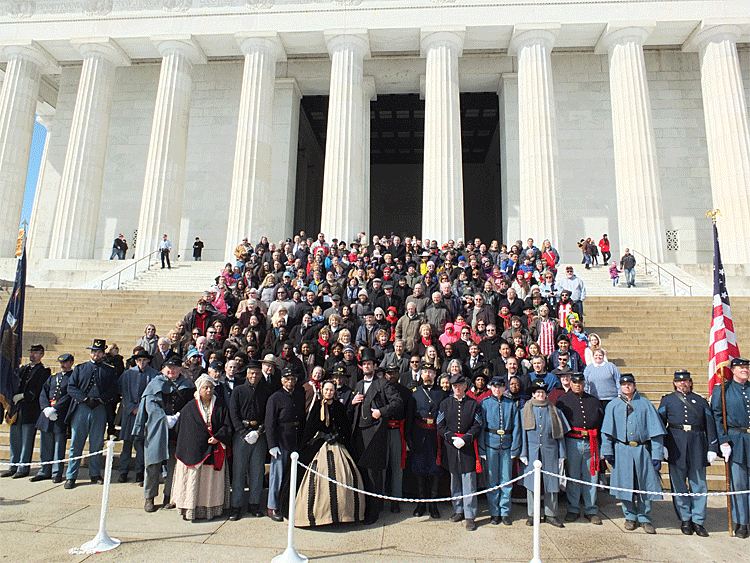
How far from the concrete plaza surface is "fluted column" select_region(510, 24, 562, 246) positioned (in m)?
18.7

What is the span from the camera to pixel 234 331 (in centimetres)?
1181

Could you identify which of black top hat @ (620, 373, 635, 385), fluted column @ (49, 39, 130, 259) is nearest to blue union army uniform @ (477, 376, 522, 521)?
black top hat @ (620, 373, 635, 385)

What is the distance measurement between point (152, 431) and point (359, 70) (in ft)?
78.6

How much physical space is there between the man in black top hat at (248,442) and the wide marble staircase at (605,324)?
318 inches

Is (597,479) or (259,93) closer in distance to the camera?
(597,479)

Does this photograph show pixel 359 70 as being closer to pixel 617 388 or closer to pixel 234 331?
pixel 234 331

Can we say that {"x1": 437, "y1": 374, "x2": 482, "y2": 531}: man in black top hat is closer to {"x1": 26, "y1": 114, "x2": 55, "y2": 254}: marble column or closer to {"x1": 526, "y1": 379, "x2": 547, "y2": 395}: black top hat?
{"x1": 526, "y1": 379, "x2": 547, "y2": 395}: black top hat

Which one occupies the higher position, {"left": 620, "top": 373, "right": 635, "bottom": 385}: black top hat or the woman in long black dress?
{"left": 620, "top": 373, "right": 635, "bottom": 385}: black top hat

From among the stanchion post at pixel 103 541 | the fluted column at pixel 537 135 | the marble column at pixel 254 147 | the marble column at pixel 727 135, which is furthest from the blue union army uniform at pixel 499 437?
the marble column at pixel 727 135

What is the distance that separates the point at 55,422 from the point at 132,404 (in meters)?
1.23

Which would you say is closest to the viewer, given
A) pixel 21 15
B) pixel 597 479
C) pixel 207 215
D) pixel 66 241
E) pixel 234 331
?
pixel 597 479

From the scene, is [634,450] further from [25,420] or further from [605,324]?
[25,420]

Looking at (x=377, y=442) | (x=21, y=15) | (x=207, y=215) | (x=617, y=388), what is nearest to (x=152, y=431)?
(x=377, y=442)

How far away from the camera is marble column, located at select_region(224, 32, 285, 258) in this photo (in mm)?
26312
